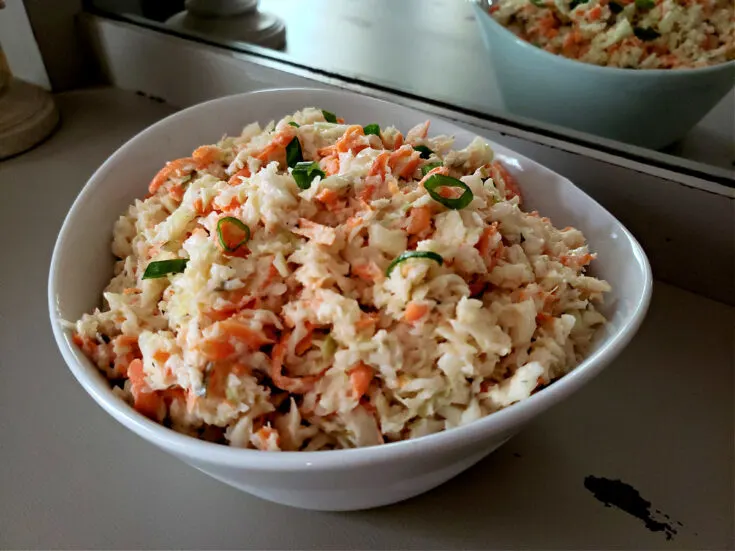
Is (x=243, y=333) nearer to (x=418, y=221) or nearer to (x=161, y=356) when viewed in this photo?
(x=161, y=356)

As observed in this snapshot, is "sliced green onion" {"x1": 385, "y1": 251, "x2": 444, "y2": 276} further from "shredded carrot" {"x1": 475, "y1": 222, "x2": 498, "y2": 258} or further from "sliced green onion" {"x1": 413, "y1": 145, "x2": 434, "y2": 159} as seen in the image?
"sliced green onion" {"x1": 413, "y1": 145, "x2": 434, "y2": 159}

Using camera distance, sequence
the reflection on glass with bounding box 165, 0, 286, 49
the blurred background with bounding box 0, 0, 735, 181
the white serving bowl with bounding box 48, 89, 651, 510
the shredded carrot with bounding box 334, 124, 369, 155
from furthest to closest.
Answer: the reflection on glass with bounding box 165, 0, 286, 49 < the blurred background with bounding box 0, 0, 735, 181 < the shredded carrot with bounding box 334, 124, 369, 155 < the white serving bowl with bounding box 48, 89, 651, 510

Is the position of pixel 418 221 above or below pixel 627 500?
above

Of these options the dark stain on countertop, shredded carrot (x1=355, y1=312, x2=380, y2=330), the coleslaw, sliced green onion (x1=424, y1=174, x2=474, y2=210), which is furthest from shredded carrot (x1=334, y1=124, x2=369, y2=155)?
the dark stain on countertop

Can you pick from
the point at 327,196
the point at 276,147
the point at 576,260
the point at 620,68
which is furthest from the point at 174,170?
the point at 620,68

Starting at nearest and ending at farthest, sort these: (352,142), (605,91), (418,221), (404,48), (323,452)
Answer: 1. (323,452)
2. (418,221)
3. (352,142)
4. (605,91)
5. (404,48)

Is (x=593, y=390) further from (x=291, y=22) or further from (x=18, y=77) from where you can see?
(x=18, y=77)
